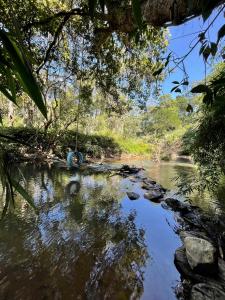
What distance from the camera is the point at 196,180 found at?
503cm

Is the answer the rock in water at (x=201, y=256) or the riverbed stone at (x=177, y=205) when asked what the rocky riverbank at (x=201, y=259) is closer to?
the rock in water at (x=201, y=256)

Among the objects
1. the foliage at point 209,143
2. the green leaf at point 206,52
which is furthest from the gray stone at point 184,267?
the green leaf at point 206,52

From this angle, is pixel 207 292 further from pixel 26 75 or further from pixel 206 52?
pixel 26 75

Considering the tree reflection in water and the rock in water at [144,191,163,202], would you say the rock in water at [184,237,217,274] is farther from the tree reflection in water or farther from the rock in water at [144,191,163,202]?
the rock in water at [144,191,163,202]

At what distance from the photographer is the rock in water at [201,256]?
10.5 ft

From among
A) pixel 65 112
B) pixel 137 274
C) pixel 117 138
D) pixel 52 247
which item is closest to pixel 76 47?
pixel 52 247

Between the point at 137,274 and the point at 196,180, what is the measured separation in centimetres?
229

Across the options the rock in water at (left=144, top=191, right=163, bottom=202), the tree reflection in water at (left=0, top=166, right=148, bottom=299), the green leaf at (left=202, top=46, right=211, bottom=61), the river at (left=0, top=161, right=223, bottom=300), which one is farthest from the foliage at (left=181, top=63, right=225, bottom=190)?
the green leaf at (left=202, top=46, right=211, bottom=61)

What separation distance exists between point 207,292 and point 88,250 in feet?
5.64

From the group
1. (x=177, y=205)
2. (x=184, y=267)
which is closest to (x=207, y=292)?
(x=184, y=267)

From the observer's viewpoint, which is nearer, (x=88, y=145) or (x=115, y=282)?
(x=115, y=282)

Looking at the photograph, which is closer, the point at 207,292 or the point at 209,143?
the point at 207,292

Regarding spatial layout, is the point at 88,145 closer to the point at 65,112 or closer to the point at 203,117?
the point at 65,112

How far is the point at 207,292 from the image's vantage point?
270cm
